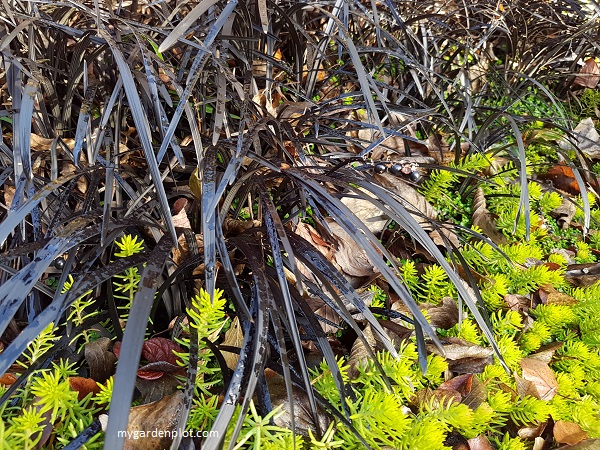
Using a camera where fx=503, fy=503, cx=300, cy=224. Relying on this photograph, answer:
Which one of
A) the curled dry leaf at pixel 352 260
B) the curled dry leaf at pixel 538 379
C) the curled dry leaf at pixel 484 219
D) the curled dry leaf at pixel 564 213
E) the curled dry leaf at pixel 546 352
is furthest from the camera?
the curled dry leaf at pixel 564 213

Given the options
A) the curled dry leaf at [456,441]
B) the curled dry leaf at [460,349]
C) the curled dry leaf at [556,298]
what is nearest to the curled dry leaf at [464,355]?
the curled dry leaf at [460,349]

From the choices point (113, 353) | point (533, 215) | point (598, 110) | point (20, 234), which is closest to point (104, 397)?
point (113, 353)

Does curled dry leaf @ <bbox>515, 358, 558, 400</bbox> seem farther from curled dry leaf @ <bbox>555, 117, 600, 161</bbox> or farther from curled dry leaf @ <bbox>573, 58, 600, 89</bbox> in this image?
curled dry leaf @ <bbox>573, 58, 600, 89</bbox>

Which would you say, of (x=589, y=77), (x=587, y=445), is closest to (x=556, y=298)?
(x=587, y=445)

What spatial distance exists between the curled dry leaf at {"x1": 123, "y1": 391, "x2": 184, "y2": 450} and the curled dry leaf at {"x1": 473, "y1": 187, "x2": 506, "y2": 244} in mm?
1334

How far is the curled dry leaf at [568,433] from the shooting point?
3.72ft

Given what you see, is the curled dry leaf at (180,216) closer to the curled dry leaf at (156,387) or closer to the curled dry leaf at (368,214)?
the curled dry leaf at (156,387)

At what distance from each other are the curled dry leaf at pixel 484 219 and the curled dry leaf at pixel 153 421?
133 cm

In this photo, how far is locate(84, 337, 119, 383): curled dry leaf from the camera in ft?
3.43

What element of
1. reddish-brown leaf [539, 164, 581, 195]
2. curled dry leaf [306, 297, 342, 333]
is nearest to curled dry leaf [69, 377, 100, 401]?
curled dry leaf [306, 297, 342, 333]

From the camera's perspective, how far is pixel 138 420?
90 centimetres

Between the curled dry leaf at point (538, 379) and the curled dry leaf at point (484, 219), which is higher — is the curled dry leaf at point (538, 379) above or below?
below

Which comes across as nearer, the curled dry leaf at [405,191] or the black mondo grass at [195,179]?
the black mondo grass at [195,179]

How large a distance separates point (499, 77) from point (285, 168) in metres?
1.70
